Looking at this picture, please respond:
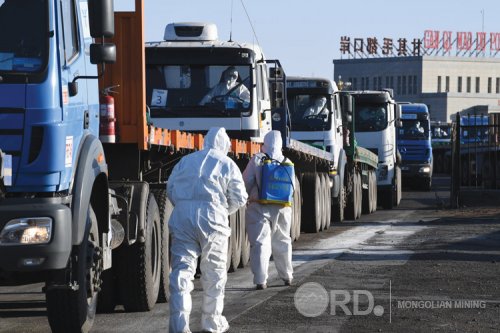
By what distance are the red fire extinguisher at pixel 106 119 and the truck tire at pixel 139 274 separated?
1.11 m

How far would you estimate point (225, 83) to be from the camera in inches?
720

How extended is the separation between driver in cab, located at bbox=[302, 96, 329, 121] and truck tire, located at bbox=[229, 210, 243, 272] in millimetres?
10996

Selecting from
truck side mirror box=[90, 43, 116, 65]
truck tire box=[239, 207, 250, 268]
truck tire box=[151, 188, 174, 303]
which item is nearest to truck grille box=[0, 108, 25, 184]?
A: truck side mirror box=[90, 43, 116, 65]

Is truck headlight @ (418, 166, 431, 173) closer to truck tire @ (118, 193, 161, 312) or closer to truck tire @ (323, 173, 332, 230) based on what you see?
truck tire @ (323, 173, 332, 230)

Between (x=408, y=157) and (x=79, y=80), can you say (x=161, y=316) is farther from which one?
(x=408, y=157)

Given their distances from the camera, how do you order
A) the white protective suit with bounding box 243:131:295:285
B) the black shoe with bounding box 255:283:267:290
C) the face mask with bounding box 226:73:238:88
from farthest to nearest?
the face mask with bounding box 226:73:238:88 → the white protective suit with bounding box 243:131:295:285 → the black shoe with bounding box 255:283:267:290

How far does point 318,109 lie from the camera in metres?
27.7

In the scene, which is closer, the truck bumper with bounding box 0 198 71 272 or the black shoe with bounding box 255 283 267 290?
the truck bumper with bounding box 0 198 71 272

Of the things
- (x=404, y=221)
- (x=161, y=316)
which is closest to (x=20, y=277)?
(x=161, y=316)

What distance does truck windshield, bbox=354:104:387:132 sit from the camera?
3597 cm

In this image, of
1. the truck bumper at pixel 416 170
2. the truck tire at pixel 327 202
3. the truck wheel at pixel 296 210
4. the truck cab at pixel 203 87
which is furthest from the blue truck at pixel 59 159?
the truck bumper at pixel 416 170

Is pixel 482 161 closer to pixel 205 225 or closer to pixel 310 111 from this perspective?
pixel 310 111

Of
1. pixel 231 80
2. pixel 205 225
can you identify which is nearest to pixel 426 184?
pixel 231 80

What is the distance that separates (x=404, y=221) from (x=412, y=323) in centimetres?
1770
